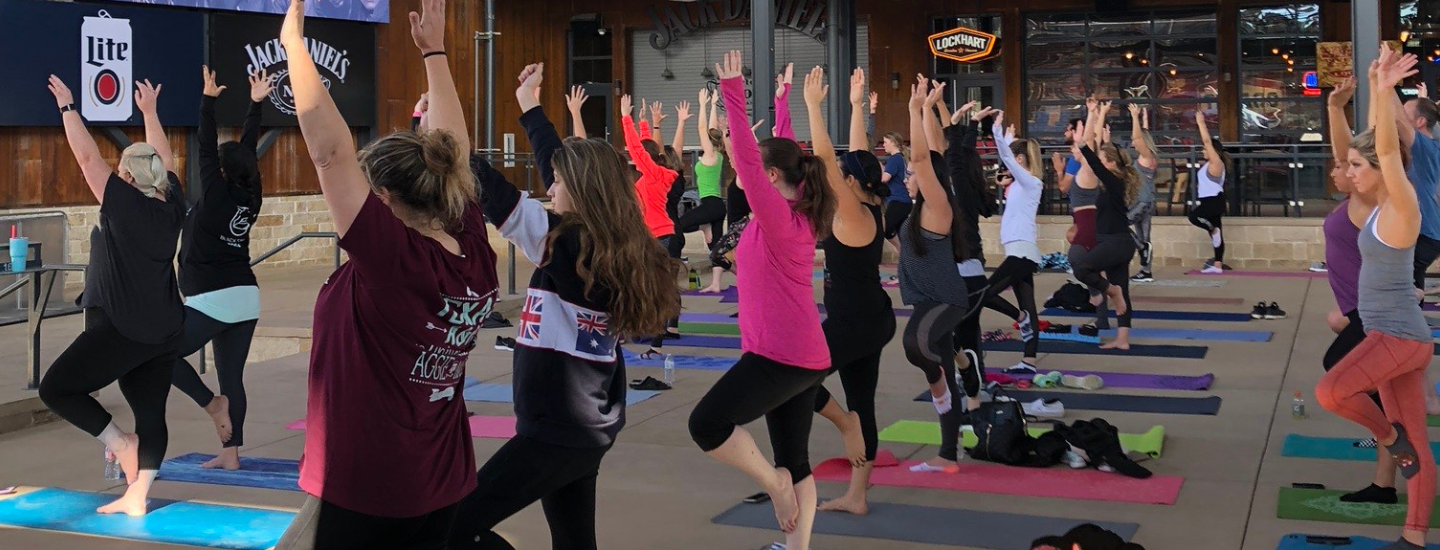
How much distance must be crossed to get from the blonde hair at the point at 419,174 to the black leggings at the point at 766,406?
1791mm

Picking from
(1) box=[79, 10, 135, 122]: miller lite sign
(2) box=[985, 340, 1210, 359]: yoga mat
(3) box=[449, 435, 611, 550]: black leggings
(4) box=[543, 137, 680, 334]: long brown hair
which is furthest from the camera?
(1) box=[79, 10, 135, 122]: miller lite sign

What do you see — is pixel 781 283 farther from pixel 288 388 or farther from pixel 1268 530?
pixel 288 388

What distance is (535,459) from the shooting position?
377 cm

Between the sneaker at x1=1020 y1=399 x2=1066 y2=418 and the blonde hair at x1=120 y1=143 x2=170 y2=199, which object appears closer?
the blonde hair at x1=120 y1=143 x2=170 y2=199

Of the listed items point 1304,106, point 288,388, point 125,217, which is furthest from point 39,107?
point 1304,106

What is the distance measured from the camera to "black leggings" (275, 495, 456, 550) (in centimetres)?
306

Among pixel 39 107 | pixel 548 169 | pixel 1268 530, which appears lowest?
pixel 1268 530

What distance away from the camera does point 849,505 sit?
6.07 metres

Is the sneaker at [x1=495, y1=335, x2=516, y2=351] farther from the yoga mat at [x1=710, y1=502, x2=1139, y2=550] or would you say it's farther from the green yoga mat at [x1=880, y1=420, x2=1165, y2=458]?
the yoga mat at [x1=710, y1=502, x2=1139, y2=550]

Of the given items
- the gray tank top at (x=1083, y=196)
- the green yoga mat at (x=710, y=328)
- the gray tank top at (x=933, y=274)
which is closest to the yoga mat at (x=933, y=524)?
the gray tank top at (x=933, y=274)

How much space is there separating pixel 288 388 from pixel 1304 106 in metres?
19.3

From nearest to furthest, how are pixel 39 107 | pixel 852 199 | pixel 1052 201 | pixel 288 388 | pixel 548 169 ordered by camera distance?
pixel 548 169 → pixel 852 199 → pixel 288 388 → pixel 39 107 → pixel 1052 201

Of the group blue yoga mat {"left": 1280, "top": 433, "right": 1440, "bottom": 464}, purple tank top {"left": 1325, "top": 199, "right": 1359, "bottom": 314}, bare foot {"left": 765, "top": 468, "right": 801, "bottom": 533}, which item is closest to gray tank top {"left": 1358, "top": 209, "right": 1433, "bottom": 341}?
purple tank top {"left": 1325, "top": 199, "right": 1359, "bottom": 314}

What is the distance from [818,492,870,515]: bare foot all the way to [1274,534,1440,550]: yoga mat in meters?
1.63
